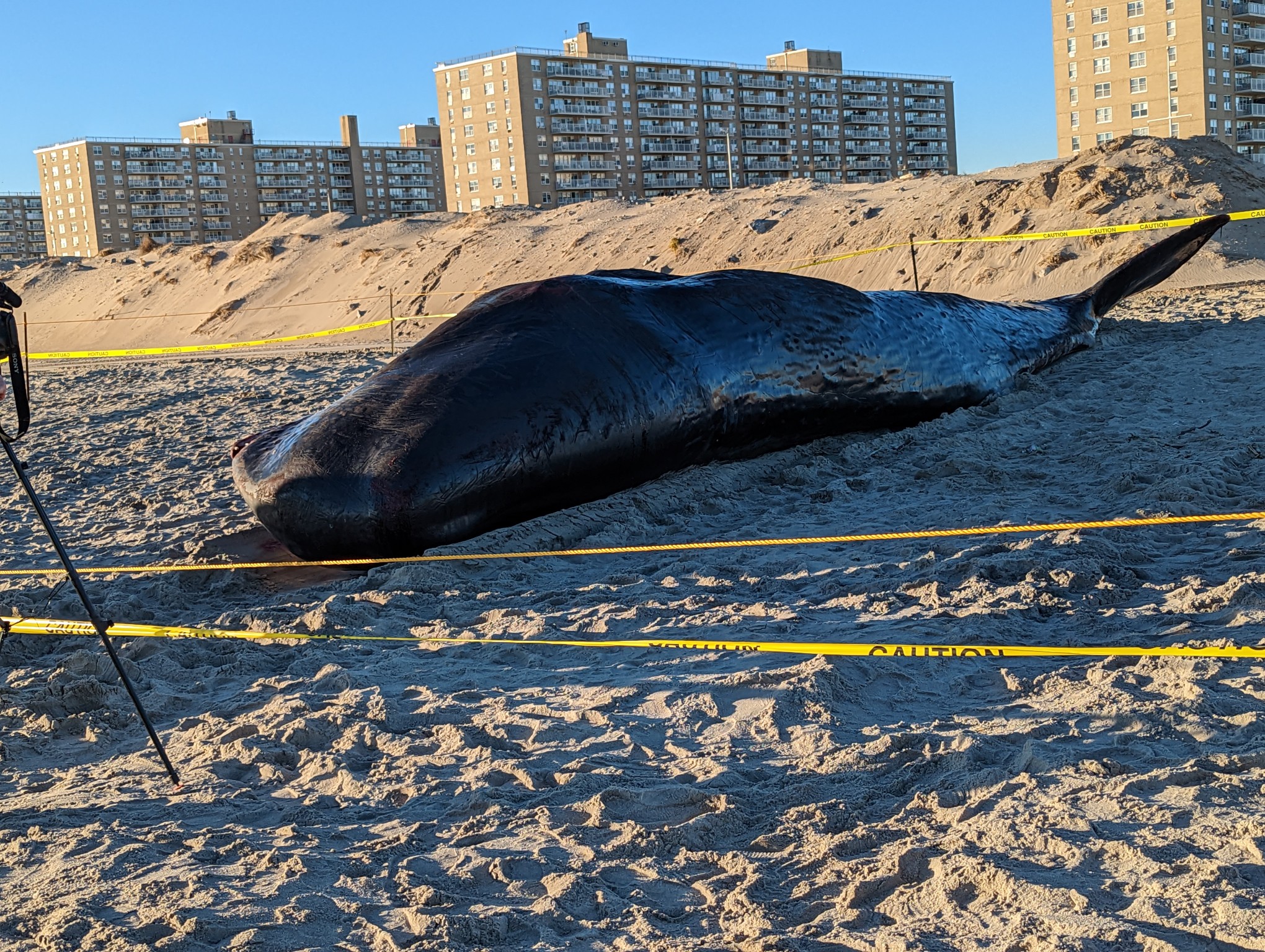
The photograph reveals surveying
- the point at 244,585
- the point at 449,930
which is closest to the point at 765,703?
the point at 449,930

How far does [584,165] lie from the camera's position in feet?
314

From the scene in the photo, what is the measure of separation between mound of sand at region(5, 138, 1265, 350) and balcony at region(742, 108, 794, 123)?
249 feet

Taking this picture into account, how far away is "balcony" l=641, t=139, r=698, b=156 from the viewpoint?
99.4 metres

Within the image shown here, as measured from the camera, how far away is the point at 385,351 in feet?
55.7

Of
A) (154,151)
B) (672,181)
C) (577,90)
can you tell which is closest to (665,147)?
(672,181)

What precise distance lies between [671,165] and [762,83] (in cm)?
1316

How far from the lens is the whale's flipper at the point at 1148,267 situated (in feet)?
33.7

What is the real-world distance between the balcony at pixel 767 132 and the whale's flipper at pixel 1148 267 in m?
98.5

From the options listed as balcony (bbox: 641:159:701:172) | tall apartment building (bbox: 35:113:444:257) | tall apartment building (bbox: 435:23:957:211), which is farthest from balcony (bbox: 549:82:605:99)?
tall apartment building (bbox: 35:113:444:257)

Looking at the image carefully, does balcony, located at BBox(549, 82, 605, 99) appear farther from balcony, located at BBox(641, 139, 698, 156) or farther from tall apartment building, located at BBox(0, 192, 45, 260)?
tall apartment building, located at BBox(0, 192, 45, 260)

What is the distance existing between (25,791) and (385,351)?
14104 millimetres

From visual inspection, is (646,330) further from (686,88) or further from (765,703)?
(686,88)

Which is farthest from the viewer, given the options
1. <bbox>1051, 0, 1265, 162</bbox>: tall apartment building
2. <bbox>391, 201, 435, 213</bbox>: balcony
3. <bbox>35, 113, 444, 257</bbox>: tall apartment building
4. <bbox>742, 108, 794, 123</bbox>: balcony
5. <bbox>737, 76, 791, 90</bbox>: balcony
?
<bbox>391, 201, 435, 213</bbox>: balcony

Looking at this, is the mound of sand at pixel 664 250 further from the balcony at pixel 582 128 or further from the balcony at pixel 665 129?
the balcony at pixel 665 129
